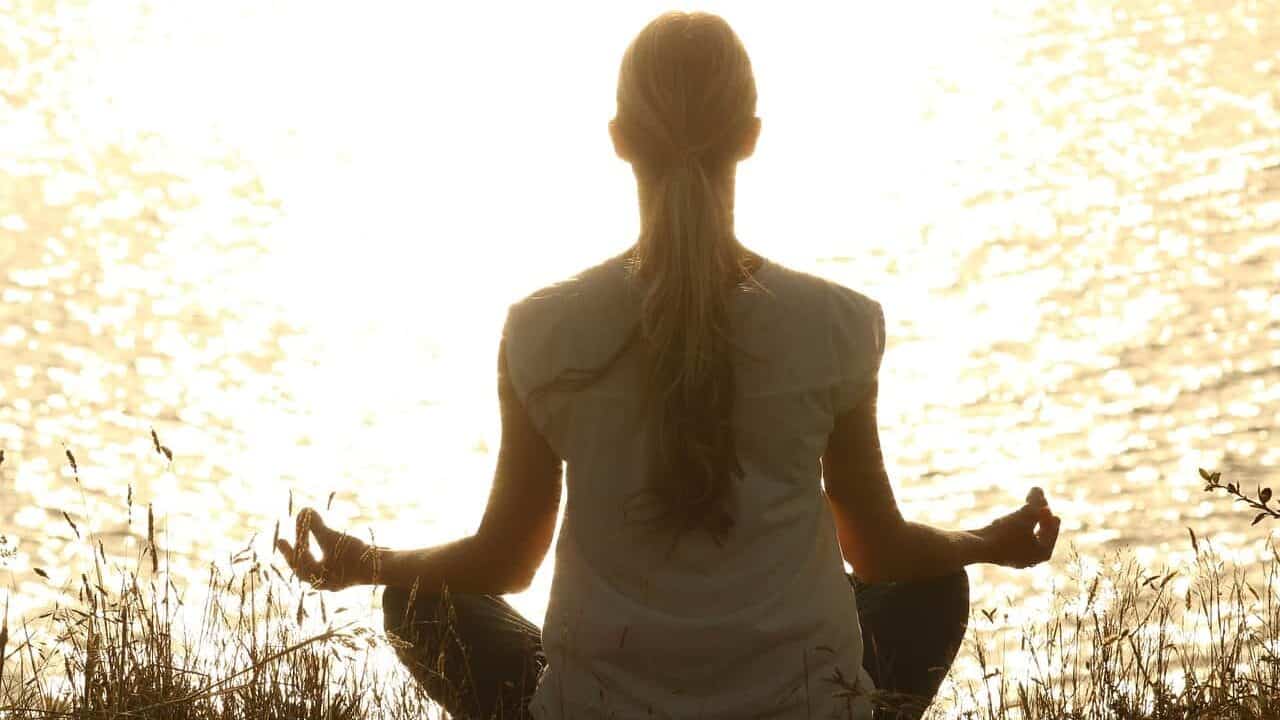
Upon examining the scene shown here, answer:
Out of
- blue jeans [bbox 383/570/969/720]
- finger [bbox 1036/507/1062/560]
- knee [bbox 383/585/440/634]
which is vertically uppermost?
finger [bbox 1036/507/1062/560]

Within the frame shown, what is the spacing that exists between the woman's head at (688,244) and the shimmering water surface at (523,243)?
28.3 ft

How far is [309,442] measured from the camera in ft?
53.1

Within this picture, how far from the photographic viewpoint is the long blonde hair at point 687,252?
2.81 meters

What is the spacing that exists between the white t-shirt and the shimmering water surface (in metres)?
8.50

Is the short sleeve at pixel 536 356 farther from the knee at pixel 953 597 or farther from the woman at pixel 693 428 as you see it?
the knee at pixel 953 597

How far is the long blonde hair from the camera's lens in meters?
2.81

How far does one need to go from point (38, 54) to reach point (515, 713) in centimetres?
3907

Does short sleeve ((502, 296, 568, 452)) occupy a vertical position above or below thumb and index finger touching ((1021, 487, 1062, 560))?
above

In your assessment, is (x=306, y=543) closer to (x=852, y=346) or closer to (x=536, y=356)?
(x=536, y=356)

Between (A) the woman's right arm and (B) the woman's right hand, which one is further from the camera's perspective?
(B) the woman's right hand

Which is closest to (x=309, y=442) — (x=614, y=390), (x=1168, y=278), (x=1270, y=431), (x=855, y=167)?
(x=1270, y=431)

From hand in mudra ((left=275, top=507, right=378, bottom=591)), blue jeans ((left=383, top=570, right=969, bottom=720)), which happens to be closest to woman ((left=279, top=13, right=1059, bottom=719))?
blue jeans ((left=383, top=570, right=969, bottom=720))

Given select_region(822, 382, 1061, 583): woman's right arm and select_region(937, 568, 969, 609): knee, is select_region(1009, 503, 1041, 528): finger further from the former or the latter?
select_region(937, 568, 969, 609): knee

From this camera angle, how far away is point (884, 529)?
3.15 metres
